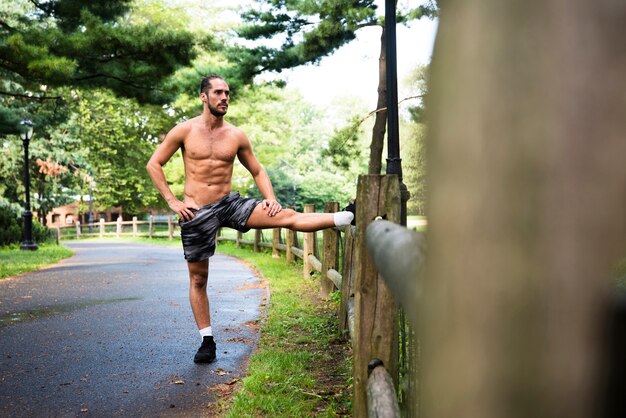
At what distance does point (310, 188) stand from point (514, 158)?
45.7m

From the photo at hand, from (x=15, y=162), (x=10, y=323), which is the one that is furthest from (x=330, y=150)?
(x=15, y=162)

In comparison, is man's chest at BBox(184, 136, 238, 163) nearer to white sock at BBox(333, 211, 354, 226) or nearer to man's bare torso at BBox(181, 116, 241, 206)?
man's bare torso at BBox(181, 116, 241, 206)

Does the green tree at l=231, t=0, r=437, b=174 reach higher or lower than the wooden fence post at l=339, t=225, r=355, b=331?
higher

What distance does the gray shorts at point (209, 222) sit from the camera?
4.64 meters

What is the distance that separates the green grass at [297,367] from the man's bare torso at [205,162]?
53.0 inches

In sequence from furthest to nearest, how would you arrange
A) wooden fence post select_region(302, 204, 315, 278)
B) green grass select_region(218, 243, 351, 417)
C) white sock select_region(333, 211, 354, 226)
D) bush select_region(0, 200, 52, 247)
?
bush select_region(0, 200, 52, 247)
wooden fence post select_region(302, 204, 315, 278)
white sock select_region(333, 211, 354, 226)
green grass select_region(218, 243, 351, 417)

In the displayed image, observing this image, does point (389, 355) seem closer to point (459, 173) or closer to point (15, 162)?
point (459, 173)

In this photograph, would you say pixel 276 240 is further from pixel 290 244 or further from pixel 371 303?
pixel 371 303

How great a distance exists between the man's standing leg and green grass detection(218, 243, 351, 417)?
0.36 metres

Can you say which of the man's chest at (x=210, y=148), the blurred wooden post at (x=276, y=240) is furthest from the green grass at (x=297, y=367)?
the blurred wooden post at (x=276, y=240)

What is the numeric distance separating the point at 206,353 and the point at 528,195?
463cm

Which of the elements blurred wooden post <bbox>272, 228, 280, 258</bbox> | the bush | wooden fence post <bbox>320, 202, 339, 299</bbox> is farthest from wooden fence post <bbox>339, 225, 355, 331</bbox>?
the bush

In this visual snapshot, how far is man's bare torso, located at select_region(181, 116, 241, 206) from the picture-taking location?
4.70 metres

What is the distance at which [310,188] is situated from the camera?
152 ft
